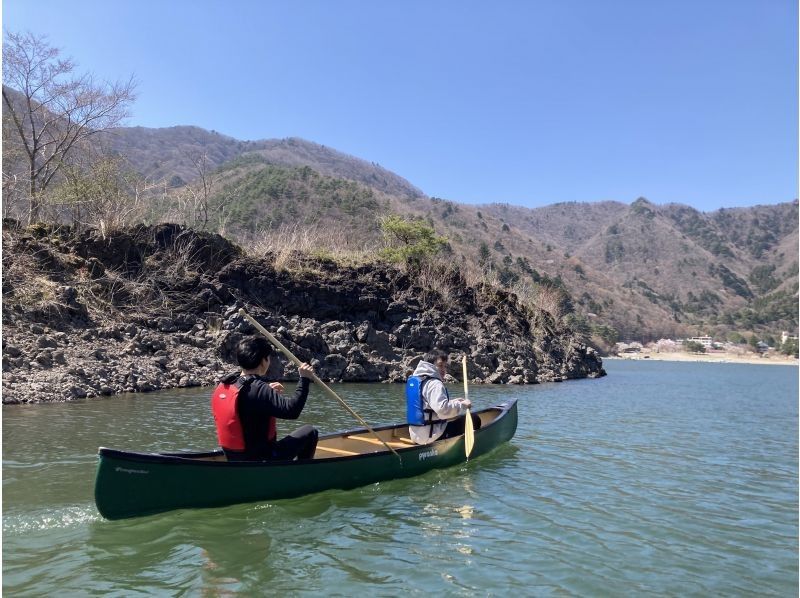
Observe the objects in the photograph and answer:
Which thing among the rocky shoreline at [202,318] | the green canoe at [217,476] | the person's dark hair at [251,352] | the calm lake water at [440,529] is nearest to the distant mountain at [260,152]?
the rocky shoreline at [202,318]

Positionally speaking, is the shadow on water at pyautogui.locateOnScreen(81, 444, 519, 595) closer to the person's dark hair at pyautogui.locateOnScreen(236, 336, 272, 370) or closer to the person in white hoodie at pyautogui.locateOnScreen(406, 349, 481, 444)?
the person in white hoodie at pyautogui.locateOnScreen(406, 349, 481, 444)

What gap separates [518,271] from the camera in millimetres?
78125

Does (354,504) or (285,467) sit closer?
(285,467)

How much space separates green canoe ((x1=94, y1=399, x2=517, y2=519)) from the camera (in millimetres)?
5078

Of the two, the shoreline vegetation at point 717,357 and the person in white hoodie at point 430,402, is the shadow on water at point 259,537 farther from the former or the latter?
the shoreline vegetation at point 717,357

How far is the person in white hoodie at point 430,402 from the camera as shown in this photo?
7.89 meters

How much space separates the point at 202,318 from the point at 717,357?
3190 inches

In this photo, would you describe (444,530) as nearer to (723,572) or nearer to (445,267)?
(723,572)

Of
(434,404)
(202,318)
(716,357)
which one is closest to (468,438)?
(434,404)

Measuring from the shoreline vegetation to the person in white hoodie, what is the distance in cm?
7065

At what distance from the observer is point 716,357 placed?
80.8 meters

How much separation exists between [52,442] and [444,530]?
627 cm

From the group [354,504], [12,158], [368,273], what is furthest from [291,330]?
[354,504]

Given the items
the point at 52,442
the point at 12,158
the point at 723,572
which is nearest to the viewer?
the point at 723,572
